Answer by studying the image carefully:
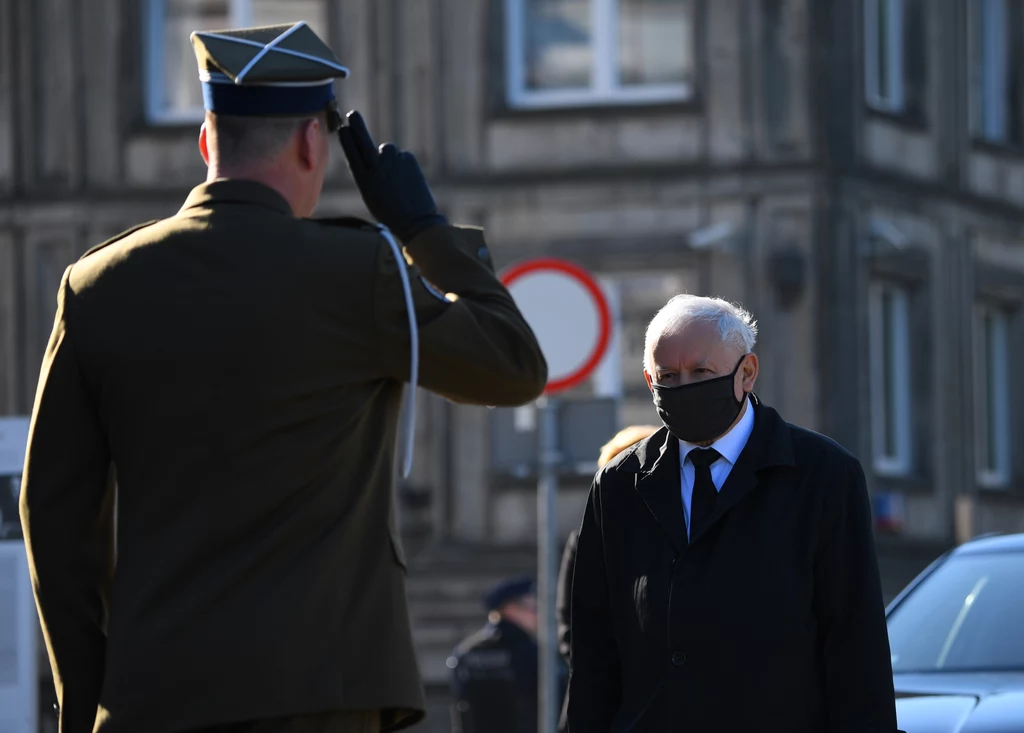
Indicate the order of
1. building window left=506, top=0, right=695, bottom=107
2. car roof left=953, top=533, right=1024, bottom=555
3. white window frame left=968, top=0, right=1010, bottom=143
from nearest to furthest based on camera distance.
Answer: car roof left=953, top=533, right=1024, bottom=555 → building window left=506, top=0, right=695, bottom=107 → white window frame left=968, top=0, right=1010, bottom=143

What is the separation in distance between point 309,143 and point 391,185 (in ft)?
0.54

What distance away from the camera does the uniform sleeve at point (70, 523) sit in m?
3.79

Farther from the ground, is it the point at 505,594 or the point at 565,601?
the point at 565,601

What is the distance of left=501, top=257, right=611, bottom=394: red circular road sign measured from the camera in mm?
11602

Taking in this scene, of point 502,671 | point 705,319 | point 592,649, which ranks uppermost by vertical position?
point 705,319

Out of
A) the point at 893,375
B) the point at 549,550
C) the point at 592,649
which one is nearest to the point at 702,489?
the point at 592,649

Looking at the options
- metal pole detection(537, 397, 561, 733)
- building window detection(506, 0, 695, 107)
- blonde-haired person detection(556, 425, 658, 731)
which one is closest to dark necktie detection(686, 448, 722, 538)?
blonde-haired person detection(556, 425, 658, 731)

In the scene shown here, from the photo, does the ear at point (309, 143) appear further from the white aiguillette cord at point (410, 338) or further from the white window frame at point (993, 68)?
the white window frame at point (993, 68)

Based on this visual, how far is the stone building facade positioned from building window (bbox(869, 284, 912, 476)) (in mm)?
22

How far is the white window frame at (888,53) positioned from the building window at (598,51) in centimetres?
197

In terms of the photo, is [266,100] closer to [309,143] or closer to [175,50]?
[309,143]

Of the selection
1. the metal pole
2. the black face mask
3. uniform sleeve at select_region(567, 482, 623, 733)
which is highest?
the black face mask

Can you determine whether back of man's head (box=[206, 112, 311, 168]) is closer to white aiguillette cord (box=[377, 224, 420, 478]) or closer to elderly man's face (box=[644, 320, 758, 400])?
white aiguillette cord (box=[377, 224, 420, 478])

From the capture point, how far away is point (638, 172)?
21.3m
